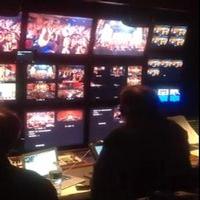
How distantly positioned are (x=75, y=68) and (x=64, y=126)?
21.7 inches

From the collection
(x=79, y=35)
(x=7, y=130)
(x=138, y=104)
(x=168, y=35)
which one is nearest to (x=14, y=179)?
(x=7, y=130)

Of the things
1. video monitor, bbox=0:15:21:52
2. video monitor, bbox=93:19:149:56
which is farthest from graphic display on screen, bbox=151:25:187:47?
video monitor, bbox=0:15:21:52

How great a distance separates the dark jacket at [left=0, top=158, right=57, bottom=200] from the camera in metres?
2.19

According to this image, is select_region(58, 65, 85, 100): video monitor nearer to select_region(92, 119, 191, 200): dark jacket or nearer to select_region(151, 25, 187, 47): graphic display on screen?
select_region(151, 25, 187, 47): graphic display on screen

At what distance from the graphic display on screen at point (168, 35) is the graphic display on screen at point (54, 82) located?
0.88 metres

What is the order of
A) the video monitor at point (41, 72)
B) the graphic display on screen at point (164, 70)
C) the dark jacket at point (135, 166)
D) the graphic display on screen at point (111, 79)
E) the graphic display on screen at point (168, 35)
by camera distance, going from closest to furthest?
1. the dark jacket at point (135, 166)
2. the video monitor at point (41, 72)
3. the graphic display on screen at point (111, 79)
4. the graphic display on screen at point (168, 35)
5. the graphic display on screen at point (164, 70)

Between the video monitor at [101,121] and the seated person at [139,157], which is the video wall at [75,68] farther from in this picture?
the seated person at [139,157]

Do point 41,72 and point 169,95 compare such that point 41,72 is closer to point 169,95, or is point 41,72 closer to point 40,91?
point 40,91

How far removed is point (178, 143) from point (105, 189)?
57 centimetres

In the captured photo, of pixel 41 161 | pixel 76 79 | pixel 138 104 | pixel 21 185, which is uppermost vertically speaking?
pixel 76 79

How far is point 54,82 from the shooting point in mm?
4316

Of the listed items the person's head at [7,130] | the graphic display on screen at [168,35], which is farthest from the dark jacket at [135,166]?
the graphic display on screen at [168,35]

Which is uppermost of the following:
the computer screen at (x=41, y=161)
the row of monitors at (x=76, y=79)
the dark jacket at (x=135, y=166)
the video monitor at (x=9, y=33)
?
the video monitor at (x=9, y=33)

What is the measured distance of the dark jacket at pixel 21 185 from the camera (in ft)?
7.19
